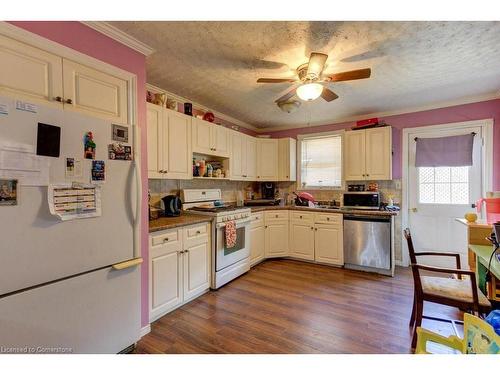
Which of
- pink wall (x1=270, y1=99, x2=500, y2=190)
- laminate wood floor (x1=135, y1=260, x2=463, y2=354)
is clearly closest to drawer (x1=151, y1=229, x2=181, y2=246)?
laminate wood floor (x1=135, y1=260, x2=463, y2=354)

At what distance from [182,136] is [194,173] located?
550mm

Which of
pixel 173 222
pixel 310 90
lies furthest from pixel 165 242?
pixel 310 90

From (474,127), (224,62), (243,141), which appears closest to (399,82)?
(474,127)

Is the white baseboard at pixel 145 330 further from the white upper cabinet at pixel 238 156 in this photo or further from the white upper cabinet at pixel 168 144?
the white upper cabinet at pixel 238 156

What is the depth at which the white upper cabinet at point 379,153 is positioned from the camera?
11.7 feet

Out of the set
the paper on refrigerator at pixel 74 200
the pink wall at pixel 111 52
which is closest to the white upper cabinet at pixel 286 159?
the pink wall at pixel 111 52

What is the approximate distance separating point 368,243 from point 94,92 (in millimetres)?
3603

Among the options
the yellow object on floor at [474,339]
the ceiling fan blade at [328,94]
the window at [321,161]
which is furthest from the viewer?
the window at [321,161]

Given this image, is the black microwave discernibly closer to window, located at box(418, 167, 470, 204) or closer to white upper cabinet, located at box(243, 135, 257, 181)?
window, located at box(418, 167, 470, 204)

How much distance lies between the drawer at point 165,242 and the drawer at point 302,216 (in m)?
2.12

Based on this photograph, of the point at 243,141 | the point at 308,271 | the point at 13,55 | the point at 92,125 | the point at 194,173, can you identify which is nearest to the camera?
the point at 13,55

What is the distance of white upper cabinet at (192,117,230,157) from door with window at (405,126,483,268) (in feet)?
9.35

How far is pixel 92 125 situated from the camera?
1510 mm

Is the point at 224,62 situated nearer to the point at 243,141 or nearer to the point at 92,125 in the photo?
the point at 92,125
